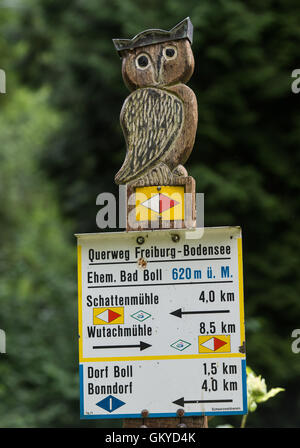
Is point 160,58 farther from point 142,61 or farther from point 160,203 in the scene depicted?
point 160,203

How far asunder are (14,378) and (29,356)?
1.08 feet

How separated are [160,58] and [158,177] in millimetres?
452

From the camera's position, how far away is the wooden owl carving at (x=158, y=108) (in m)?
2.28

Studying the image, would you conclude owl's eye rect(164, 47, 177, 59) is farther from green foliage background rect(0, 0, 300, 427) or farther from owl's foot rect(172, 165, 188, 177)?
green foliage background rect(0, 0, 300, 427)

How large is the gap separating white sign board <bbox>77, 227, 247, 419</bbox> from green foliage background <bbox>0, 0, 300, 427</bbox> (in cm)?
421

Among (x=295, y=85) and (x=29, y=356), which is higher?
(x=295, y=85)

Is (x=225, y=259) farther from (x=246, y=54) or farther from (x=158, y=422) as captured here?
(x=246, y=54)

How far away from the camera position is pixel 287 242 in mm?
7066

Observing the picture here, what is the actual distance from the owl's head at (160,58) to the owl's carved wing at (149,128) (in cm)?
6

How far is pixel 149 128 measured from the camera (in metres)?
2.29

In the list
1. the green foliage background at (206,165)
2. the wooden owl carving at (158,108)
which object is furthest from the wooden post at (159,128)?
the green foliage background at (206,165)

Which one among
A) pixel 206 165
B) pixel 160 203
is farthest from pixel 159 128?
pixel 206 165
